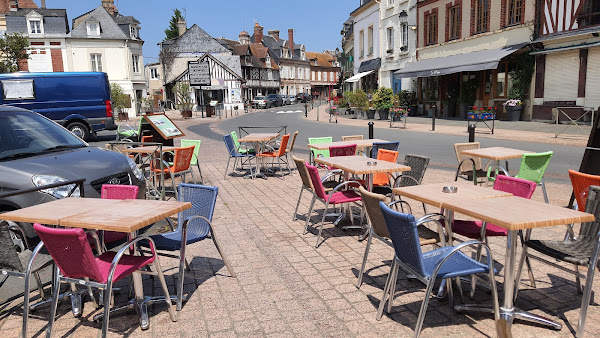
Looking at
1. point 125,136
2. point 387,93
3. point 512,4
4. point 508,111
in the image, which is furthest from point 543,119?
point 125,136

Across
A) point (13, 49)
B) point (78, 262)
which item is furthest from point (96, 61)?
point (78, 262)

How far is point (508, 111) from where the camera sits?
2061 centimetres

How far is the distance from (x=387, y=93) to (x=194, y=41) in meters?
36.6

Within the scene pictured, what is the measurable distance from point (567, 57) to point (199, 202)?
61.4 ft

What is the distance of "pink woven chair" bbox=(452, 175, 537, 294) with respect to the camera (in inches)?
155

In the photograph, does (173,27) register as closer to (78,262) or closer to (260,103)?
(260,103)

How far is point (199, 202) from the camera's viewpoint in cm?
436

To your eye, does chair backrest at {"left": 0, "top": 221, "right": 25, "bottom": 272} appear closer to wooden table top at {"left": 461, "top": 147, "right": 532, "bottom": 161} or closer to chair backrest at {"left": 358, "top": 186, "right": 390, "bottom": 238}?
chair backrest at {"left": 358, "top": 186, "right": 390, "bottom": 238}

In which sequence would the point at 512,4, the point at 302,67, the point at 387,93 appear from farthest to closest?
1. the point at 302,67
2. the point at 387,93
3. the point at 512,4

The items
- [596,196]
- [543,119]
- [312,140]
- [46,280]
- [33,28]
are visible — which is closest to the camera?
[596,196]

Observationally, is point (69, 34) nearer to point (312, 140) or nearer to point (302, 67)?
point (312, 140)

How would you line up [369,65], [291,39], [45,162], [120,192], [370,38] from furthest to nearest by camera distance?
[291,39] → [370,38] → [369,65] → [45,162] → [120,192]

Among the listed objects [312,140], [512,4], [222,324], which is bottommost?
[222,324]

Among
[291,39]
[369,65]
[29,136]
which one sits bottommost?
[29,136]
